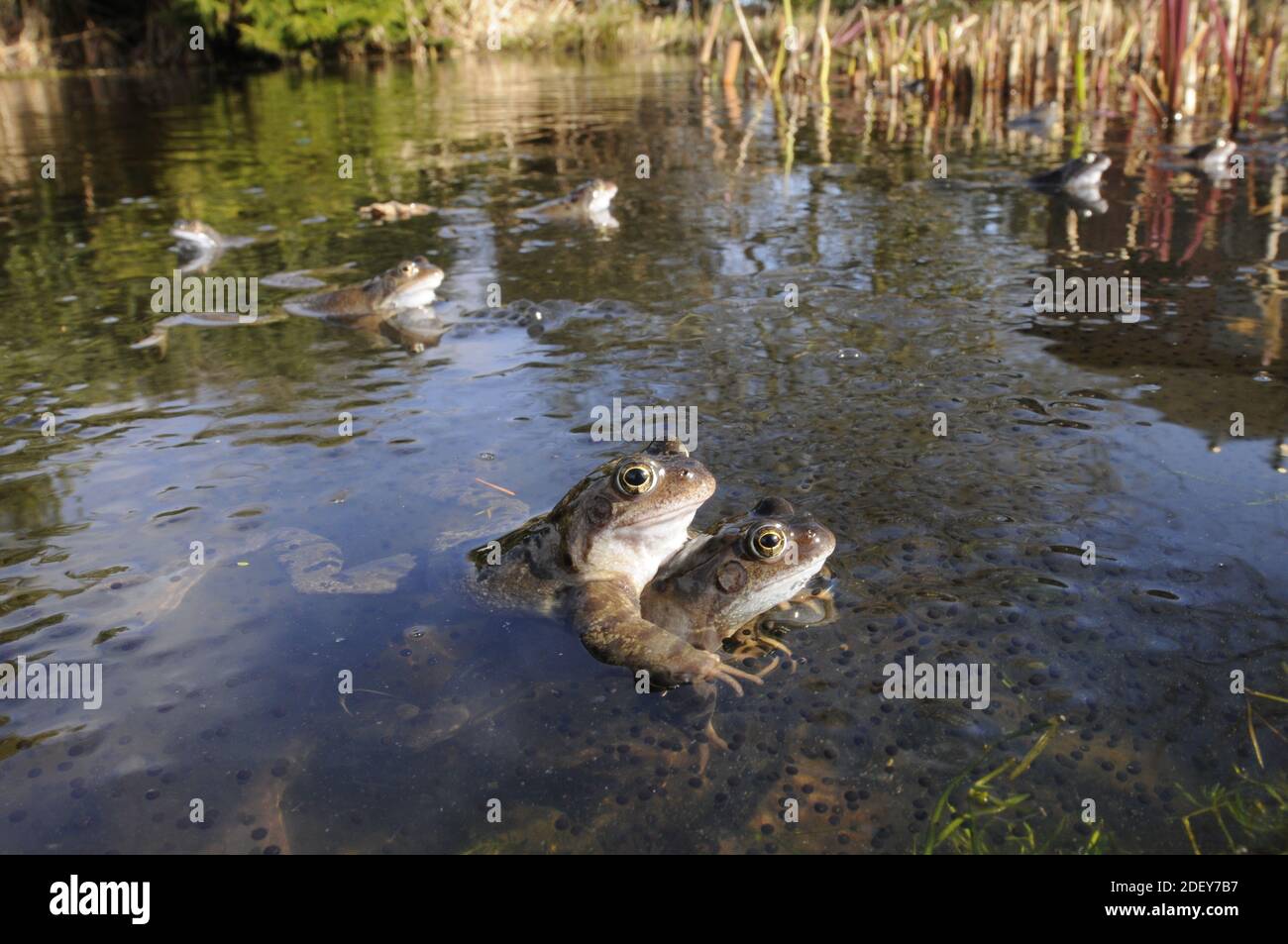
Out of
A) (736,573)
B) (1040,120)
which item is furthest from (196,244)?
Result: (1040,120)

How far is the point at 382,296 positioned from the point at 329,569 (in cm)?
496

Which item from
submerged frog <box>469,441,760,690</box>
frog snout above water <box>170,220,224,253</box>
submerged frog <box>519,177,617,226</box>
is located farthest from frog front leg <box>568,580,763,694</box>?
frog snout above water <box>170,220,224,253</box>

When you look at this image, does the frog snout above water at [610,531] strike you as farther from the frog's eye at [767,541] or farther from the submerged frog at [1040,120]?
the submerged frog at [1040,120]

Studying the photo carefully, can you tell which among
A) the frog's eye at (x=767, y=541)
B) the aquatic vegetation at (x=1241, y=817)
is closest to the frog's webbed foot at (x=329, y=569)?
the frog's eye at (x=767, y=541)

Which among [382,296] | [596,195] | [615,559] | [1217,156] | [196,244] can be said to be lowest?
Answer: [615,559]

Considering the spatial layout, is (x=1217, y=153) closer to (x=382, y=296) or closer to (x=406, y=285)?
(x=406, y=285)

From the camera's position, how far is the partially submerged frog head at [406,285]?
31.0 feet

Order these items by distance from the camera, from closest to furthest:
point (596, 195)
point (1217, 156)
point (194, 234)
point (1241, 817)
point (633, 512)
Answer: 1. point (1241, 817)
2. point (633, 512)
3. point (194, 234)
4. point (596, 195)
5. point (1217, 156)

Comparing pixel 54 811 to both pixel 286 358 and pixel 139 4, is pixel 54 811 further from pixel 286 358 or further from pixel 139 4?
pixel 139 4

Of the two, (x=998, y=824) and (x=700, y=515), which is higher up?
(x=700, y=515)

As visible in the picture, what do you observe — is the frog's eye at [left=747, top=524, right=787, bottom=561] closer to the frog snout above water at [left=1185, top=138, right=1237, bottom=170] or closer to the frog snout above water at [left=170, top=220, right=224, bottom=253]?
the frog snout above water at [left=170, top=220, right=224, bottom=253]

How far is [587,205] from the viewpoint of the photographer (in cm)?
1323

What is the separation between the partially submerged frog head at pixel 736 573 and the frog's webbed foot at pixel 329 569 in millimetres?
1290

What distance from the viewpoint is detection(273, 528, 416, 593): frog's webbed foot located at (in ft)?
16.3
